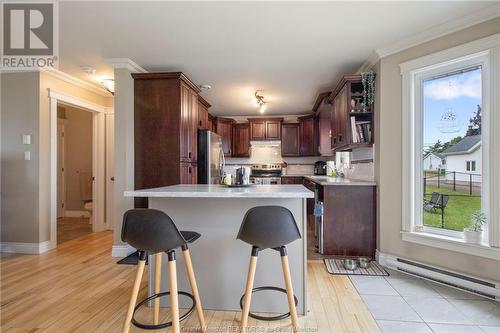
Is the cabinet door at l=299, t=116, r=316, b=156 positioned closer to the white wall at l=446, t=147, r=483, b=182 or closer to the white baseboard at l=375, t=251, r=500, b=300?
the white baseboard at l=375, t=251, r=500, b=300

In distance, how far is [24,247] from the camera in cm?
348

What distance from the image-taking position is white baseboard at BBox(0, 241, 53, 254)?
3463 mm

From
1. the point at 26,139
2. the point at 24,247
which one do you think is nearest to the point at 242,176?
the point at 26,139

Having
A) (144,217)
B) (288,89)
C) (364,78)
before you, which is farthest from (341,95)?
(144,217)

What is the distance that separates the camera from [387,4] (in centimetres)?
215

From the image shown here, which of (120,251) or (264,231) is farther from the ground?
(264,231)

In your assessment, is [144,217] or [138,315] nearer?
[144,217]

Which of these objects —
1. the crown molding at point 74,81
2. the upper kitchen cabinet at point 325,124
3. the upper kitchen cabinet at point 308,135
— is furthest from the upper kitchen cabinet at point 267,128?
the crown molding at point 74,81

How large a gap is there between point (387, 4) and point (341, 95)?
1515 millimetres

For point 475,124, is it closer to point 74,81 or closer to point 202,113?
point 202,113

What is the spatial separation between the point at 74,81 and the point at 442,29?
185 inches

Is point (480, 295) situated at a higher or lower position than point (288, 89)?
lower

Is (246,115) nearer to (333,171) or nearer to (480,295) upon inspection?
(333,171)

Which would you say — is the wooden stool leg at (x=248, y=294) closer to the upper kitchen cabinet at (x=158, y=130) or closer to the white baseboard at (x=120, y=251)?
the upper kitchen cabinet at (x=158, y=130)
